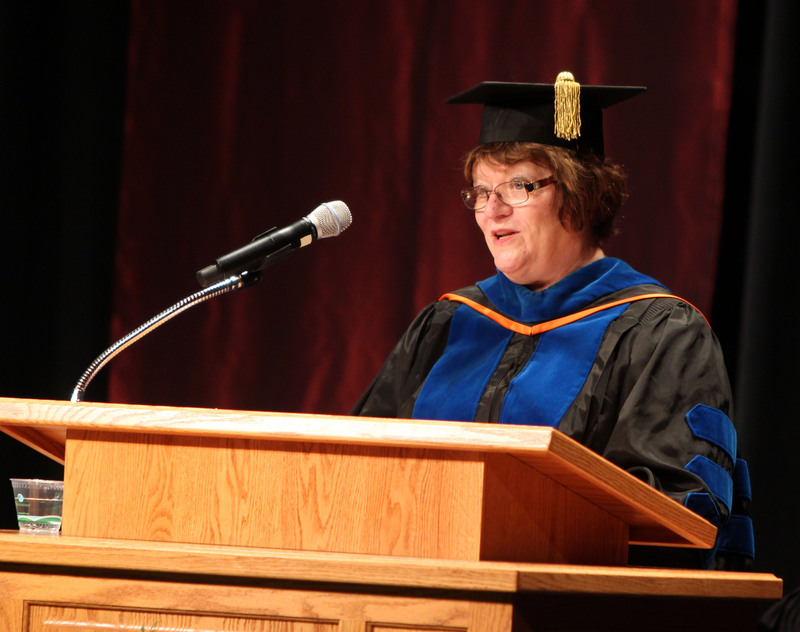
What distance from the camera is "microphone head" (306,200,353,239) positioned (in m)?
1.85

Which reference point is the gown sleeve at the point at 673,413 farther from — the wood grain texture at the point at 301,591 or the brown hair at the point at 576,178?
the wood grain texture at the point at 301,591

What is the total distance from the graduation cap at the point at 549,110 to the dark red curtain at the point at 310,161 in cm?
90

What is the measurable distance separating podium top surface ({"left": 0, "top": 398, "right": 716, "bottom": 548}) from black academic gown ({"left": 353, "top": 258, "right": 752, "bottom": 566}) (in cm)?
45

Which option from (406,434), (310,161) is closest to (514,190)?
(406,434)

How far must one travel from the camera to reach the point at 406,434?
4.17 ft

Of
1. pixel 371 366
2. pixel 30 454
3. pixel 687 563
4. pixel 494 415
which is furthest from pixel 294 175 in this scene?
pixel 687 563

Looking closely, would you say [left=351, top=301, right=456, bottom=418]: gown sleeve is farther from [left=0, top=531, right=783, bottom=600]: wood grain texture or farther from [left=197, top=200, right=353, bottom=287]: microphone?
[left=0, top=531, right=783, bottom=600]: wood grain texture

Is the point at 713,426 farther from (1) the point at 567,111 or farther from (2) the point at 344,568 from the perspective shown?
(2) the point at 344,568

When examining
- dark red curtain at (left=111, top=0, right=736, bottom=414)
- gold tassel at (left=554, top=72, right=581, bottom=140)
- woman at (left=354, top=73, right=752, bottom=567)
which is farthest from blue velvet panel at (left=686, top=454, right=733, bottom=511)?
dark red curtain at (left=111, top=0, right=736, bottom=414)

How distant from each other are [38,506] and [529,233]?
1.39 metres

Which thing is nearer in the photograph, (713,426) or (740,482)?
(713,426)

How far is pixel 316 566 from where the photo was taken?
122 cm

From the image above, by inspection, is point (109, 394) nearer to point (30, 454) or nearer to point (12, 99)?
point (30, 454)

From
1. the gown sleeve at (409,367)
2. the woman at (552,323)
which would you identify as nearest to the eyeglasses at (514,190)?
the woman at (552,323)
